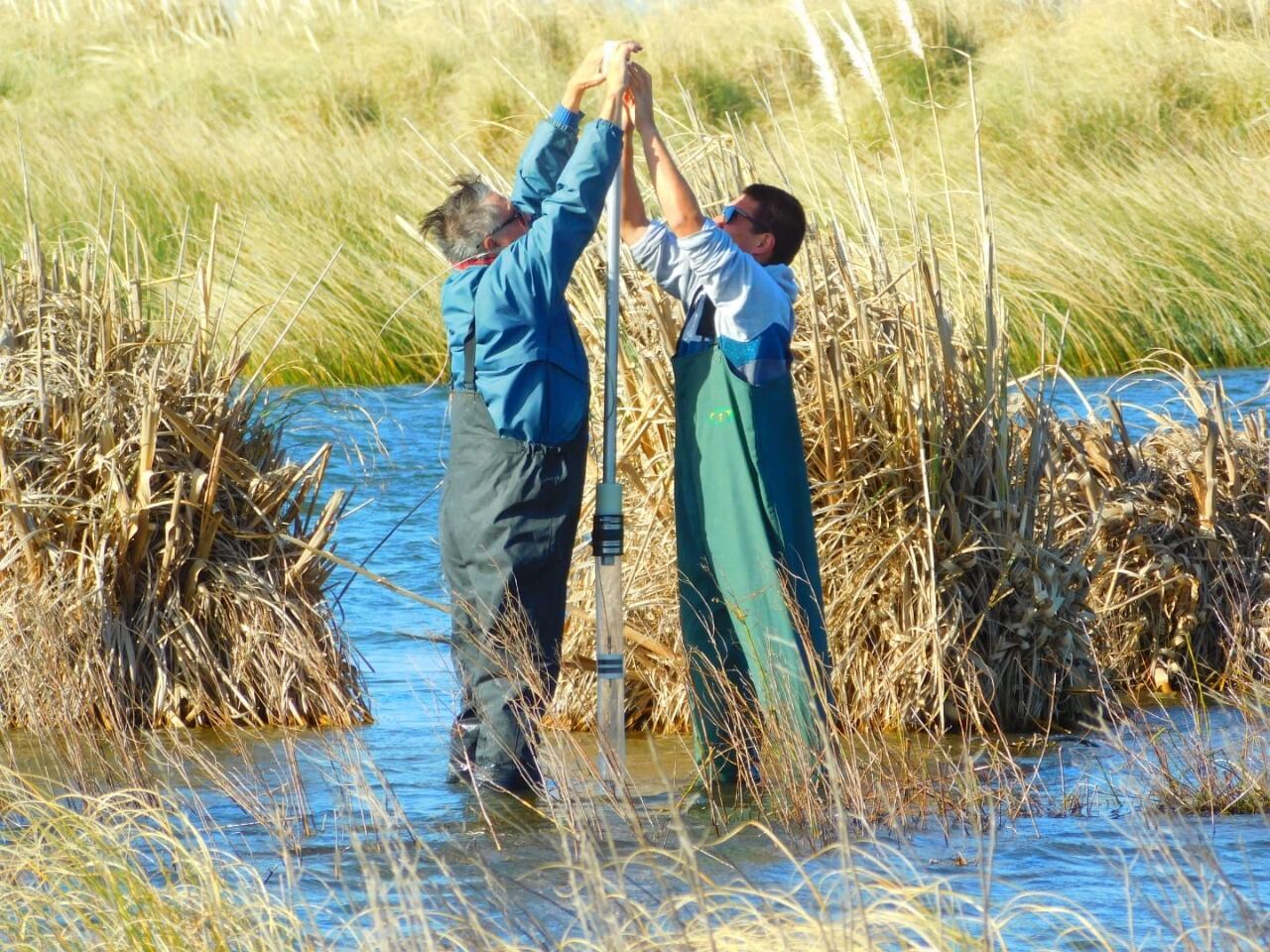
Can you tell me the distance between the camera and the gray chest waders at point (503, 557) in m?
5.29

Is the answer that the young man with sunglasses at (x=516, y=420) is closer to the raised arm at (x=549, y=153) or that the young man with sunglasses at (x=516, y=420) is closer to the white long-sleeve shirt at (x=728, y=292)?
the raised arm at (x=549, y=153)

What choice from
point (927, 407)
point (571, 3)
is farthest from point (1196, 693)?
point (571, 3)

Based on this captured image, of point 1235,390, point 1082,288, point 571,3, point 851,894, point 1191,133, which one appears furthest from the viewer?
point 571,3

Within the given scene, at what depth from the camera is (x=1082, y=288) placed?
13.6 m

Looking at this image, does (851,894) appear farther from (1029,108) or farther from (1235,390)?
(1029,108)

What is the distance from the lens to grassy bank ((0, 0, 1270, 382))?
13.7m

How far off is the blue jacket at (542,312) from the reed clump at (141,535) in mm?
1525

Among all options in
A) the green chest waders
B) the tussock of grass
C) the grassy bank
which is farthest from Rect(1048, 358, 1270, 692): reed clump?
the tussock of grass

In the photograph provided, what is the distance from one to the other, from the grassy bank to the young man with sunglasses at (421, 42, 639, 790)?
1.50 m

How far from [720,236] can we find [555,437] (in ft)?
2.31

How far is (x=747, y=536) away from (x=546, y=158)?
4.07 feet

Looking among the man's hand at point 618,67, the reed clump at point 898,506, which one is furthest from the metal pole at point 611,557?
the reed clump at point 898,506

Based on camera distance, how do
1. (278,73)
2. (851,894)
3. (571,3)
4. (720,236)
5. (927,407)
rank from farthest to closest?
(571,3)
(278,73)
(927,407)
(720,236)
(851,894)

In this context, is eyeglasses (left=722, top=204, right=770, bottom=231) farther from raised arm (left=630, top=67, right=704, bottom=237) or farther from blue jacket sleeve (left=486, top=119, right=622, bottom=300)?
blue jacket sleeve (left=486, top=119, right=622, bottom=300)
